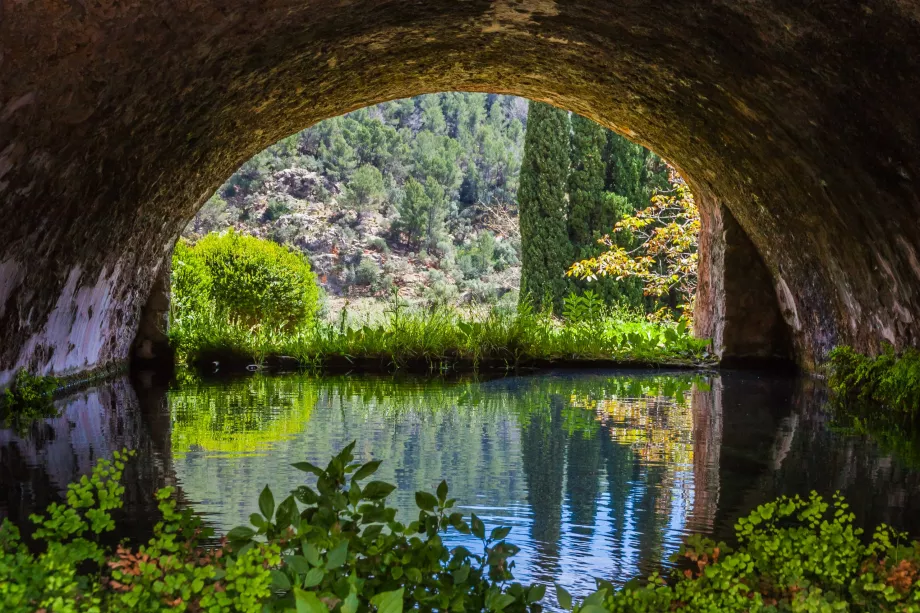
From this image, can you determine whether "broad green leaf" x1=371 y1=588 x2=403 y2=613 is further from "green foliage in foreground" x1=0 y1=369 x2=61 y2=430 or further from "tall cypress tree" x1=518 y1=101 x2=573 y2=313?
"tall cypress tree" x1=518 y1=101 x2=573 y2=313

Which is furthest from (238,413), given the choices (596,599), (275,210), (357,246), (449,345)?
(275,210)

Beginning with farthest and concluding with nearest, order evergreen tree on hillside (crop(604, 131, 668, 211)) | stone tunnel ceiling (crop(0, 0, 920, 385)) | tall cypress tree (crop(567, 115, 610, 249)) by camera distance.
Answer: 1. evergreen tree on hillside (crop(604, 131, 668, 211))
2. tall cypress tree (crop(567, 115, 610, 249))
3. stone tunnel ceiling (crop(0, 0, 920, 385))

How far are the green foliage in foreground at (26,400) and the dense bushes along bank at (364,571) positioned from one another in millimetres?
4789

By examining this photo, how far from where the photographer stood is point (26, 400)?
7.62 metres

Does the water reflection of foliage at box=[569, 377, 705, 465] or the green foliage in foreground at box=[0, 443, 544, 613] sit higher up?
the water reflection of foliage at box=[569, 377, 705, 465]

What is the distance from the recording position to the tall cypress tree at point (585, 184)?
19406 mm

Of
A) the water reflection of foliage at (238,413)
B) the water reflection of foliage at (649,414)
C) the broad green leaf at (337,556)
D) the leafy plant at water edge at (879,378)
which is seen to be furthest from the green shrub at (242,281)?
the broad green leaf at (337,556)

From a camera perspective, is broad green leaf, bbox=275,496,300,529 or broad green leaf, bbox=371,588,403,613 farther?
broad green leaf, bbox=275,496,300,529

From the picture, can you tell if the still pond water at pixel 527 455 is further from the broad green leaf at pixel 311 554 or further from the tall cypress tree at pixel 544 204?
the tall cypress tree at pixel 544 204

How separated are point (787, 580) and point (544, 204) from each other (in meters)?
16.8

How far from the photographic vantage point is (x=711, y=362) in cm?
1138

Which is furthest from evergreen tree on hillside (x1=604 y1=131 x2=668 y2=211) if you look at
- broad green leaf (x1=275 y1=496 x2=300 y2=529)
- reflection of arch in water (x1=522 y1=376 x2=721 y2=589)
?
broad green leaf (x1=275 y1=496 x2=300 y2=529)

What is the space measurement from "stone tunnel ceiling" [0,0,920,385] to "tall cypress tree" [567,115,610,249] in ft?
29.4

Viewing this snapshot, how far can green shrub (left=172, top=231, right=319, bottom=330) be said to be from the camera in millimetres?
13969
